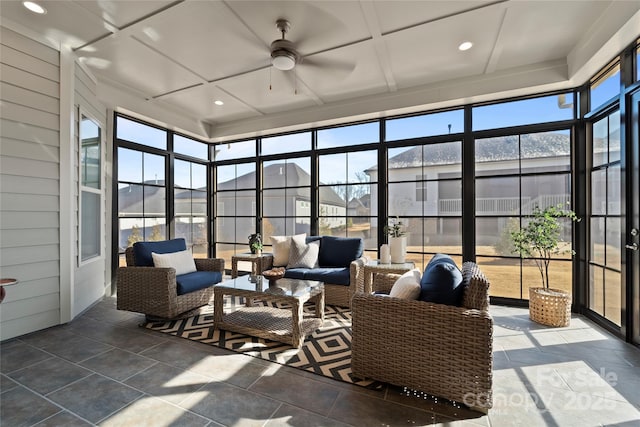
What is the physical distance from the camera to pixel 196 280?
3.34 metres

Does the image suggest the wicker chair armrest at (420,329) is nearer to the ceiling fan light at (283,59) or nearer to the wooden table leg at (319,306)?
the wooden table leg at (319,306)

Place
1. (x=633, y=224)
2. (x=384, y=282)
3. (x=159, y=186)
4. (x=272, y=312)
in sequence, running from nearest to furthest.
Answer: (x=633, y=224) → (x=384, y=282) → (x=272, y=312) → (x=159, y=186)

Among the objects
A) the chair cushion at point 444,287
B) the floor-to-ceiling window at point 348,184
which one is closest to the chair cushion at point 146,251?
the floor-to-ceiling window at point 348,184

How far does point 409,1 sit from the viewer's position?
94.4 inches

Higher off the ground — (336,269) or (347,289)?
(336,269)

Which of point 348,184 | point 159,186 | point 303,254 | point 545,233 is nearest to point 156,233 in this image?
point 159,186

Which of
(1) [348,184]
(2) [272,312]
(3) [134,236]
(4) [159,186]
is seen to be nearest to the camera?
(2) [272,312]

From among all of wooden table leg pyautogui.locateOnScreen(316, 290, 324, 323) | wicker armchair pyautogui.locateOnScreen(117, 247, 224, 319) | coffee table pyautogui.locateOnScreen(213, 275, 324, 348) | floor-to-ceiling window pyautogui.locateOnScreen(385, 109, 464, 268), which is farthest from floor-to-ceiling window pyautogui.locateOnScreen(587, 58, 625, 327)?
wicker armchair pyautogui.locateOnScreen(117, 247, 224, 319)

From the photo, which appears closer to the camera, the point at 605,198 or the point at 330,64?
the point at 605,198

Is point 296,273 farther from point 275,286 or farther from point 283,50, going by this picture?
point 283,50

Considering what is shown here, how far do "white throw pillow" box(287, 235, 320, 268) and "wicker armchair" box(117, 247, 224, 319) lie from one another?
4.42 feet

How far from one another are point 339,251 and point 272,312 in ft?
4.37

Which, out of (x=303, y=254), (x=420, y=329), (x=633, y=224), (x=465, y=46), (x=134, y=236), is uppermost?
(x=465, y=46)

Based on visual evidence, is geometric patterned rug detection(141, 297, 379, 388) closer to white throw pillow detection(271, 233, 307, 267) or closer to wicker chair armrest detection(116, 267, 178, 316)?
wicker chair armrest detection(116, 267, 178, 316)
